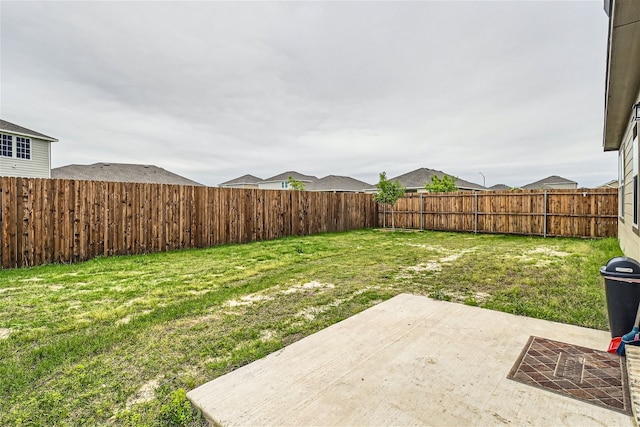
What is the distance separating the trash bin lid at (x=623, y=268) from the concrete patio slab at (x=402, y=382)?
61 centimetres

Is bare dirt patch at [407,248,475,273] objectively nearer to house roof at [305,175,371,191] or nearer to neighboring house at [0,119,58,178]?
neighboring house at [0,119,58,178]

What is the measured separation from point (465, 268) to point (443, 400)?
4.94 meters

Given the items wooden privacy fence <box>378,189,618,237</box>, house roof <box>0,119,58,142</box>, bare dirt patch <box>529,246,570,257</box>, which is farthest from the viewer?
house roof <box>0,119,58,142</box>

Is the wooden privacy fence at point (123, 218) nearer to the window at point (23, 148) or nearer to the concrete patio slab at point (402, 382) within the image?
the concrete patio slab at point (402, 382)

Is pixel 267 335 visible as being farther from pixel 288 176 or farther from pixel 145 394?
pixel 288 176

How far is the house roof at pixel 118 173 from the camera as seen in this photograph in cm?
2442

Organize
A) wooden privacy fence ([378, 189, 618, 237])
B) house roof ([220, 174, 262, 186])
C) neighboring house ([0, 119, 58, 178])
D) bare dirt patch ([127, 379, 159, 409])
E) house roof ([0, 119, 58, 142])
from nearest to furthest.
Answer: bare dirt patch ([127, 379, 159, 409]) < wooden privacy fence ([378, 189, 618, 237]) < house roof ([0, 119, 58, 142]) < neighboring house ([0, 119, 58, 178]) < house roof ([220, 174, 262, 186])

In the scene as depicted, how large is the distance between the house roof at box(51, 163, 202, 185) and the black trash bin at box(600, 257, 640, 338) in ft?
94.0

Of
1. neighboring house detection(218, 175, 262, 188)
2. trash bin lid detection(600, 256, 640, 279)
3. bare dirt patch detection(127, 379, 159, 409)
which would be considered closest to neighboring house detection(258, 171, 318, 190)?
neighboring house detection(218, 175, 262, 188)

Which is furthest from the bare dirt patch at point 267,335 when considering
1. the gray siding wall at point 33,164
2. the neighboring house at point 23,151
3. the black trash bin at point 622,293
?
the gray siding wall at point 33,164

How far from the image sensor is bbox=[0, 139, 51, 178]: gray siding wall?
600 inches

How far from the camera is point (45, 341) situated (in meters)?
2.98

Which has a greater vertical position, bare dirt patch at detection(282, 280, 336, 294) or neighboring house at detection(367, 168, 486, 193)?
neighboring house at detection(367, 168, 486, 193)

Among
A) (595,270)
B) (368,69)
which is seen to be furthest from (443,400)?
(368,69)
